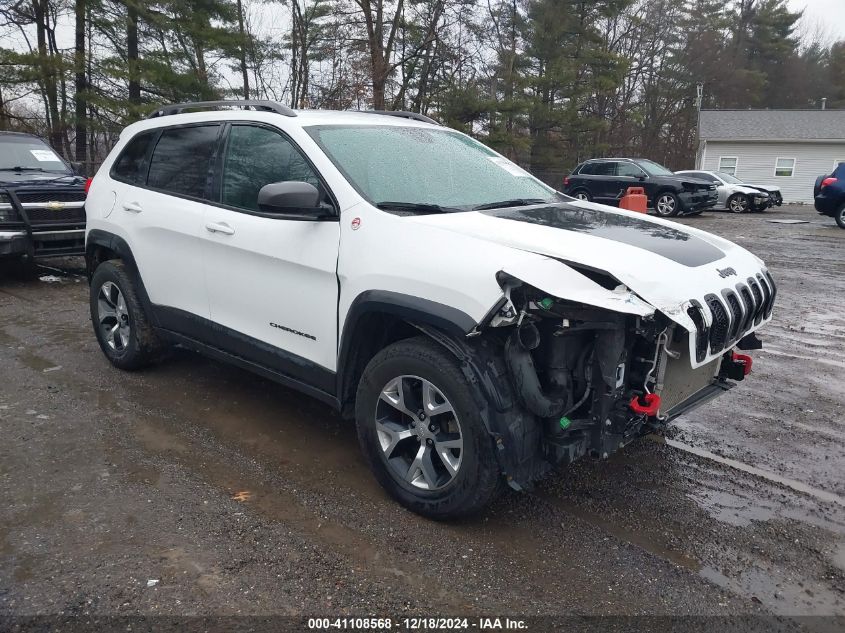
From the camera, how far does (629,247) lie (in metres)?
3.03

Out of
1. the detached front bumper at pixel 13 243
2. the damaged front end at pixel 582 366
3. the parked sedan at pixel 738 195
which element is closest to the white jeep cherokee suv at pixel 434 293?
the damaged front end at pixel 582 366

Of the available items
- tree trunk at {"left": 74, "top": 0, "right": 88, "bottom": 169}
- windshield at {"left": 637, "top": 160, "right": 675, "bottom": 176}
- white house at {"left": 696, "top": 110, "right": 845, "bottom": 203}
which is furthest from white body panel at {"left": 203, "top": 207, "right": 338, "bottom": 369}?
white house at {"left": 696, "top": 110, "right": 845, "bottom": 203}

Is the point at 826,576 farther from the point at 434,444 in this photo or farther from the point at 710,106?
the point at 710,106

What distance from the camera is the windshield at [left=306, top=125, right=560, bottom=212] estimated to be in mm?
3512

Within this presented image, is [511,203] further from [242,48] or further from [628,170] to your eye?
[242,48]

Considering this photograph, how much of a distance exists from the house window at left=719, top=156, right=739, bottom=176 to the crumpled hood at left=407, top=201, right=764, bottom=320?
114 ft

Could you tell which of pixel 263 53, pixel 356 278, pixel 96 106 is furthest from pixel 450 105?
pixel 356 278

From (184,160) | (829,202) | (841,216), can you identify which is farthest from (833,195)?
(184,160)

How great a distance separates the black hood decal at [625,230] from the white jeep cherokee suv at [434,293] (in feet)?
0.06

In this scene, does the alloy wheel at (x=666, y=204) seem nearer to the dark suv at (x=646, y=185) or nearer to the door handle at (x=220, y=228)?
the dark suv at (x=646, y=185)

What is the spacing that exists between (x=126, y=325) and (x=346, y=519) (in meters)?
2.89

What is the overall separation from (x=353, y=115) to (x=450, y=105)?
20695mm

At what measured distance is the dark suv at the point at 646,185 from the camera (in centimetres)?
2000

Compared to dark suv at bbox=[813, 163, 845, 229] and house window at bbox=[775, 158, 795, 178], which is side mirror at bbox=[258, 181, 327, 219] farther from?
house window at bbox=[775, 158, 795, 178]
